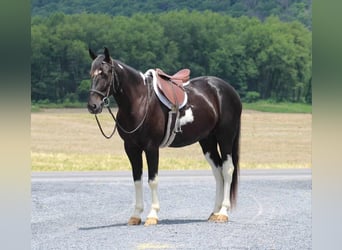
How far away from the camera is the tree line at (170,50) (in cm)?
2466

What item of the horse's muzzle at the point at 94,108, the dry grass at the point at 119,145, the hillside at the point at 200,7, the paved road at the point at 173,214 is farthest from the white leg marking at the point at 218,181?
the hillside at the point at 200,7

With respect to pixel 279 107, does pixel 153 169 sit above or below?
above

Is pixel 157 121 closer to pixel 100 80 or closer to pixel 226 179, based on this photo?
pixel 100 80

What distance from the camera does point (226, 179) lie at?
8.16 metres

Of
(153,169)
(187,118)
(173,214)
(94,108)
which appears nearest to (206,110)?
(187,118)

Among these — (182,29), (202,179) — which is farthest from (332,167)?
(182,29)

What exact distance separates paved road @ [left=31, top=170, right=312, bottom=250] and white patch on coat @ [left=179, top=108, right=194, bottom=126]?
1182 mm

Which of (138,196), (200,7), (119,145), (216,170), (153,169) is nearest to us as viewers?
(153,169)

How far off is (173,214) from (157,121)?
7.77ft

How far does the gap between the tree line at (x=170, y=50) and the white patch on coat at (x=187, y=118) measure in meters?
16.1

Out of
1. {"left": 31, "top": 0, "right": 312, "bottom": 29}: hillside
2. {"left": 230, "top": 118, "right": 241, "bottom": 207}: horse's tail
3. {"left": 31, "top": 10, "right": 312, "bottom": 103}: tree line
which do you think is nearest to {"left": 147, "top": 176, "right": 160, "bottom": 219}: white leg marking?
{"left": 230, "top": 118, "right": 241, "bottom": 207}: horse's tail

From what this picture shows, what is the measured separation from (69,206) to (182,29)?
14686mm

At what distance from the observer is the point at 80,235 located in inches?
297

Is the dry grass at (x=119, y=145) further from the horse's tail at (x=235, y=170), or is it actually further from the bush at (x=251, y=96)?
the horse's tail at (x=235, y=170)
